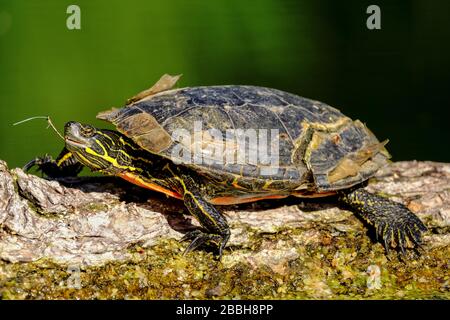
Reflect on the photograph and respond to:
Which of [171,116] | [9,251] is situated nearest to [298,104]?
[171,116]

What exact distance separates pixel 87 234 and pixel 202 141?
0.74 m

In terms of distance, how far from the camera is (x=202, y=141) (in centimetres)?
277

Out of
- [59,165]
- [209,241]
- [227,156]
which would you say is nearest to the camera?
[209,241]

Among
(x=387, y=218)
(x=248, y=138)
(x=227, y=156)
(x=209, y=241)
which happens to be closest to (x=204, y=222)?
(x=209, y=241)

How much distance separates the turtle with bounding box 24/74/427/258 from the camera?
2.75 m

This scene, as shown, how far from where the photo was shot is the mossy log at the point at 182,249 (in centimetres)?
249

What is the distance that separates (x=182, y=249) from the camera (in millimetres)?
2678

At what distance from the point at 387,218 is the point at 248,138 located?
858 mm

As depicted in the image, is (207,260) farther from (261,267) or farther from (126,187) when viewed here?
(126,187)

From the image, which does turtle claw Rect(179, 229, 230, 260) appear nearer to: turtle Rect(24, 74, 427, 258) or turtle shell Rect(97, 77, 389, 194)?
turtle Rect(24, 74, 427, 258)

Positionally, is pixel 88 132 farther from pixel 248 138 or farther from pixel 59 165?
pixel 248 138

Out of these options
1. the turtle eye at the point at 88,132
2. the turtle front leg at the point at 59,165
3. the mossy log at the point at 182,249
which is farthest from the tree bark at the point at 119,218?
the turtle eye at the point at 88,132

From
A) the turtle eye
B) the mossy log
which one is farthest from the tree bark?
the turtle eye

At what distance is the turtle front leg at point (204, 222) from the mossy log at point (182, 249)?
7 cm
